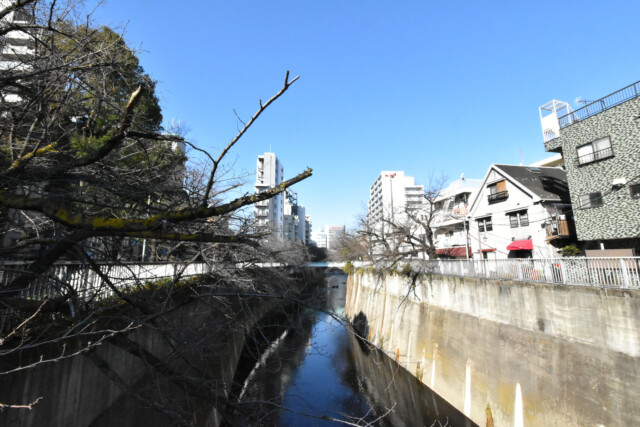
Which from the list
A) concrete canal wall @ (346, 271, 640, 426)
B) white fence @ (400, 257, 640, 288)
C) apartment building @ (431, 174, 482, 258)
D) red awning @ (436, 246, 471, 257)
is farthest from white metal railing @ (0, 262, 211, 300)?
red awning @ (436, 246, 471, 257)

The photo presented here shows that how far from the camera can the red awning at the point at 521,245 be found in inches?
731

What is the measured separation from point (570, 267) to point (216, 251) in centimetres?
1189

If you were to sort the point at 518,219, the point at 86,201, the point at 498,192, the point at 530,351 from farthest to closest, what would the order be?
the point at 498,192
the point at 518,219
the point at 530,351
the point at 86,201

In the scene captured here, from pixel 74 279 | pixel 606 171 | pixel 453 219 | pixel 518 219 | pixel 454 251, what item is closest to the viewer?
pixel 74 279

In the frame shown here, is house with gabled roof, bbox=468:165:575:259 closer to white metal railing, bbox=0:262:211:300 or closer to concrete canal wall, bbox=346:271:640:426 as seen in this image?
concrete canal wall, bbox=346:271:640:426

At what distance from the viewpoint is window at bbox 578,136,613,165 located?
12.8 meters

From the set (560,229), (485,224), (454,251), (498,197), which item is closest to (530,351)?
(560,229)

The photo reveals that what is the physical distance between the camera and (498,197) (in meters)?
21.3

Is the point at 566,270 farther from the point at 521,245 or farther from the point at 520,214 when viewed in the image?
the point at 520,214

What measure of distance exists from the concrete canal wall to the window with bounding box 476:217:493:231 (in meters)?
10.0

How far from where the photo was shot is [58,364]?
3941mm

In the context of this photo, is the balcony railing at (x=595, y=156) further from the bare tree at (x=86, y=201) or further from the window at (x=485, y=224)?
the bare tree at (x=86, y=201)

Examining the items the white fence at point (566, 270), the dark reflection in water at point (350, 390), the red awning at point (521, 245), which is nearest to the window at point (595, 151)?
the red awning at point (521, 245)

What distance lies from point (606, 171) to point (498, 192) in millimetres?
8510
